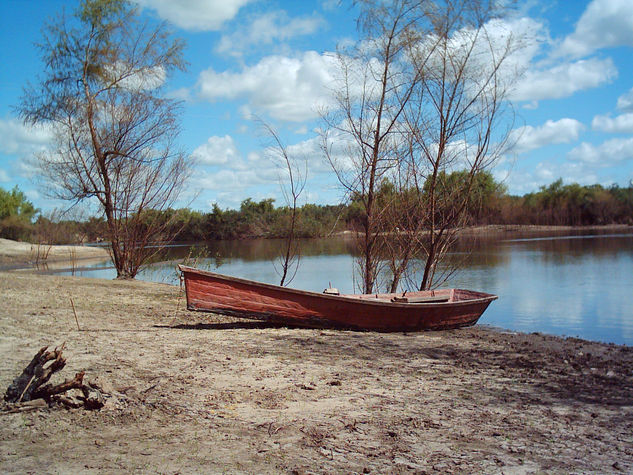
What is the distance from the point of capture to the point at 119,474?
3164 mm

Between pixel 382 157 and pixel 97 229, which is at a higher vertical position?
pixel 382 157

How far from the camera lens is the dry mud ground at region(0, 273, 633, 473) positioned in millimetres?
3527

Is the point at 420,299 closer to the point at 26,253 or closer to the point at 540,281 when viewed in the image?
the point at 540,281

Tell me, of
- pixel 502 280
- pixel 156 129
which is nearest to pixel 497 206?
pixel 502 280

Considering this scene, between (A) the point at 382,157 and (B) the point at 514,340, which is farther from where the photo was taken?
(A) the point at 382,157

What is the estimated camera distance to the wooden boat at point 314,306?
7762 millimetres

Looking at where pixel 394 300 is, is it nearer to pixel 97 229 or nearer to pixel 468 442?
pixel 468 442

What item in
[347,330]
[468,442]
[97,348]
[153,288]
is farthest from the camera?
[153,288]

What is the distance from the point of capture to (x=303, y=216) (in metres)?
16.0

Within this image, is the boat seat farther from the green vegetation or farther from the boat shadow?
the green vegetation

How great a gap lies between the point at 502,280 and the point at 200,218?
37959mm

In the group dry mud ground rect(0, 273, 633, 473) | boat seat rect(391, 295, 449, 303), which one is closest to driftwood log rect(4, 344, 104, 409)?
dry mud ground rect(0, 273, 633, 473)

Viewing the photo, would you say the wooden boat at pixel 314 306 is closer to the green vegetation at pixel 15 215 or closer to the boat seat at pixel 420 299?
the boat seat at pixel 420 299

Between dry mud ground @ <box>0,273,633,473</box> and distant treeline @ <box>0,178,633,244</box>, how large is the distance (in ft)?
A: 15.7
